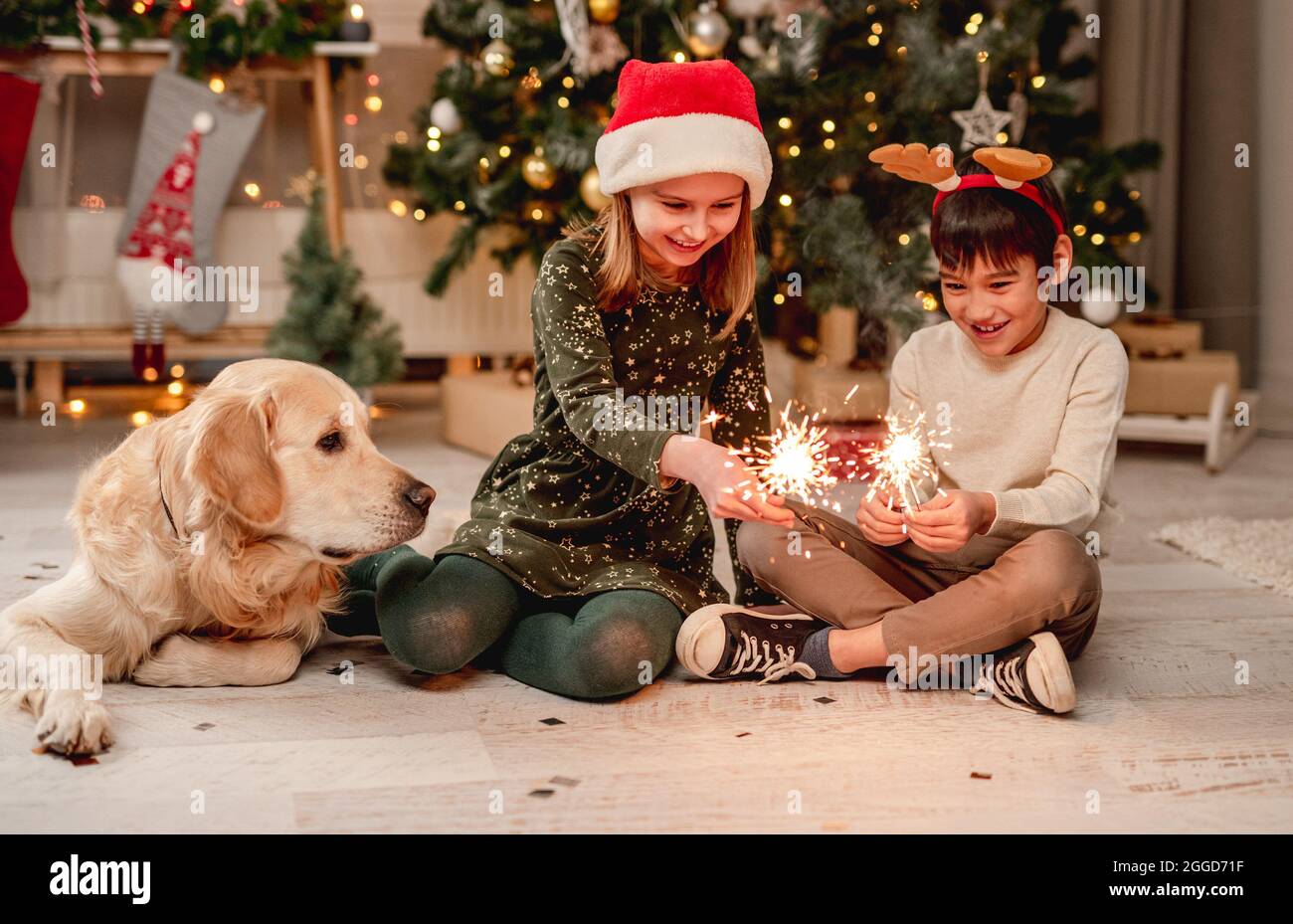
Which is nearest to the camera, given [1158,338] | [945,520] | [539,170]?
[945,520]

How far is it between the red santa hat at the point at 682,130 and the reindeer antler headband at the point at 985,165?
18 centimetres

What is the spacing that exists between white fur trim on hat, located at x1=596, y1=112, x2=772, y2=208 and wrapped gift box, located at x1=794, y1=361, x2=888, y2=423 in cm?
180

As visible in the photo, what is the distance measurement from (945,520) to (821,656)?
10.9 inches

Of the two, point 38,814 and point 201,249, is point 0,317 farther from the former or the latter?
point 38,814

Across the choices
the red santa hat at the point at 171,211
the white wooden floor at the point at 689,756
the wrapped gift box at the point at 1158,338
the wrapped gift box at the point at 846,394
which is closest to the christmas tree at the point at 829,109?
the wrapped gift box at the point at 846,394

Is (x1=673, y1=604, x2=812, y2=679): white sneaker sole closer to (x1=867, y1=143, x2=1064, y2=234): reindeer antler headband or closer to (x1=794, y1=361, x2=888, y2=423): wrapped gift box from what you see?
(x1=867, y1=143, x2=1064, y2=234): reindeer antler headband

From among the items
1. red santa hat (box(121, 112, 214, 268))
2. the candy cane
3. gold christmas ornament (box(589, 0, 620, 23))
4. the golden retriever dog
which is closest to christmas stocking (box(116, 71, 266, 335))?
red santa hat (box(121, 112, 214, 268))

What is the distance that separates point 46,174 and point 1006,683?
426cm

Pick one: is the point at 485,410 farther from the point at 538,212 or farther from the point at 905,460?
the point at 905,460

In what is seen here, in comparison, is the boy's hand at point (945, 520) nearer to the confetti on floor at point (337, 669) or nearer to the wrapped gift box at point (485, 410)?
the confetti on floor at point (337, 669)

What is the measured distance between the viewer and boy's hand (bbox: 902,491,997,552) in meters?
1.55

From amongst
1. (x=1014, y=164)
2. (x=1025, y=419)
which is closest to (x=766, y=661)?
(x=1025, y=419)

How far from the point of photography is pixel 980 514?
1.59 m

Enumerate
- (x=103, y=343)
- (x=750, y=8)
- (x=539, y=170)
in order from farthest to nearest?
(x=103, y=343) → (x=539, y=170) → (x=750, y=8)
